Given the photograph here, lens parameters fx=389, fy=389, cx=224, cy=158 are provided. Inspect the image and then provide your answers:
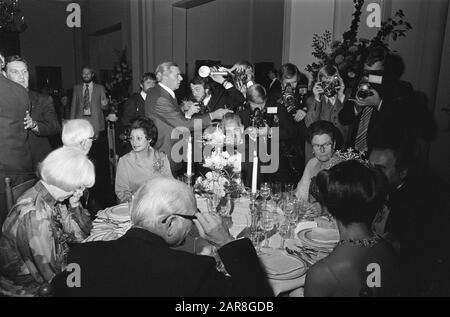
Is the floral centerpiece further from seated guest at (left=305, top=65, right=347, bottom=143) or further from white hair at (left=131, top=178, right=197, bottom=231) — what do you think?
seated guest at (left=305, top=65, right=347, bottom=143)

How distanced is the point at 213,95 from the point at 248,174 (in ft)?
4.69

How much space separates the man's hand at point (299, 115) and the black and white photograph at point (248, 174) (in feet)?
0.05

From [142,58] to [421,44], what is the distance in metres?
4.81

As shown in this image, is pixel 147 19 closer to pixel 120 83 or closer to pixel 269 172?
pixel 120 83

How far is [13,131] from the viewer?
3018mm

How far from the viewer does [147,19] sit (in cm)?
671

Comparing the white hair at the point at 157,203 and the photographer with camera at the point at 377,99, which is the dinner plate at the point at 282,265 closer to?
the white hair at the point at 157,203

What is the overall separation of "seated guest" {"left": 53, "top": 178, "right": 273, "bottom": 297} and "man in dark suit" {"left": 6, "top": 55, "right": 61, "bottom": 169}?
248 cm

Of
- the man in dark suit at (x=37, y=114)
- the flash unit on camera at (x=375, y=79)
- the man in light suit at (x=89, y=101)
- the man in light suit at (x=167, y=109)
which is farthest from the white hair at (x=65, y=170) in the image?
the man in light suit at (x=89, y=101)

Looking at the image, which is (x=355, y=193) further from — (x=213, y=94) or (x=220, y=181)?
(x=213, y=94)

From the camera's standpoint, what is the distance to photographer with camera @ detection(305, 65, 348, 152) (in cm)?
368

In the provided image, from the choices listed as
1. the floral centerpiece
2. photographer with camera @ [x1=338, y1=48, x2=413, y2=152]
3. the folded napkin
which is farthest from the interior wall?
the folded napkin

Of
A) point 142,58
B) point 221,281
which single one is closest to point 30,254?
point 221,281

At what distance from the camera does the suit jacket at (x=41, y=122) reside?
3.58 m
